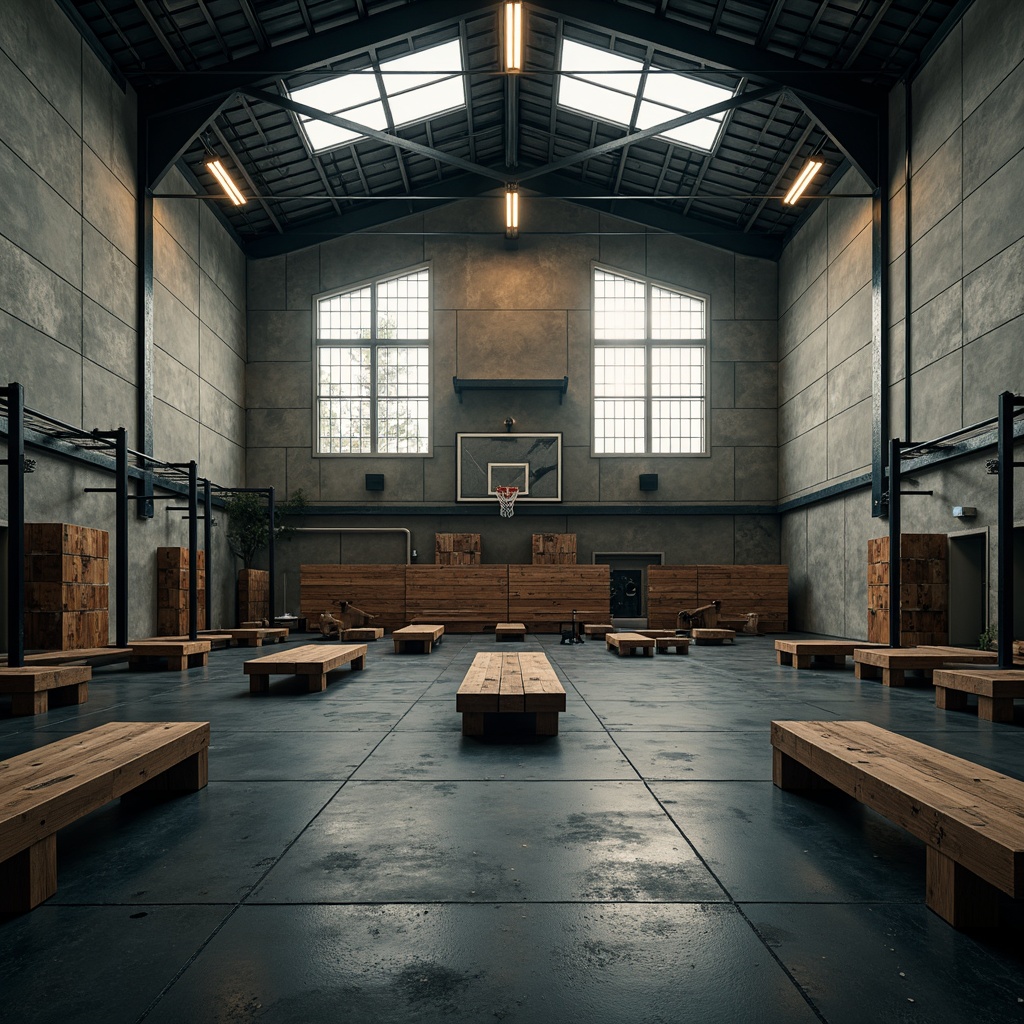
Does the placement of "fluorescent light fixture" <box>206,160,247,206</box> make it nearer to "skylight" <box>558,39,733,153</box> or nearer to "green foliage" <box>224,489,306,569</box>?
"skylight" <box>558,39,733,153</box>

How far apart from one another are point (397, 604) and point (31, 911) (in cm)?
1827

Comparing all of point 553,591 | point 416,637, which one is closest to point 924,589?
point 416,637

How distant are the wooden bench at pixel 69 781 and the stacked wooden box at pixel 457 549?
58.5 ft

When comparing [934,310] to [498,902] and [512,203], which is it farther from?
[498,902]

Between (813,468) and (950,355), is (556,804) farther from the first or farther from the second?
(813,468)

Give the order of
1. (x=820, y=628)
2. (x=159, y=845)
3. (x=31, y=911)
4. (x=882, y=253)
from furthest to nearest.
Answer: (x=820, y=628) → (x=882, y=253) → (x=159, y=845) → (x=31, y=911)

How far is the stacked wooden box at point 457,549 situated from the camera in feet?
74.3

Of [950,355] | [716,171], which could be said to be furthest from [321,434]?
[950,355]

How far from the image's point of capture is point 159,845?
3.68 metres

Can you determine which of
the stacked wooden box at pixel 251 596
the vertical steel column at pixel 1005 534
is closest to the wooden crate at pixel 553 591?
the stacked wooden box at pixel 251 596

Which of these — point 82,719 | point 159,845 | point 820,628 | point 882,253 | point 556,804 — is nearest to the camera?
point 159,845

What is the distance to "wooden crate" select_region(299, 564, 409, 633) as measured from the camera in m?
21.1

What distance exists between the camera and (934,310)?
14.6 meters

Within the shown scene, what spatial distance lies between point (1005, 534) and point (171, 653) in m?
10.8
